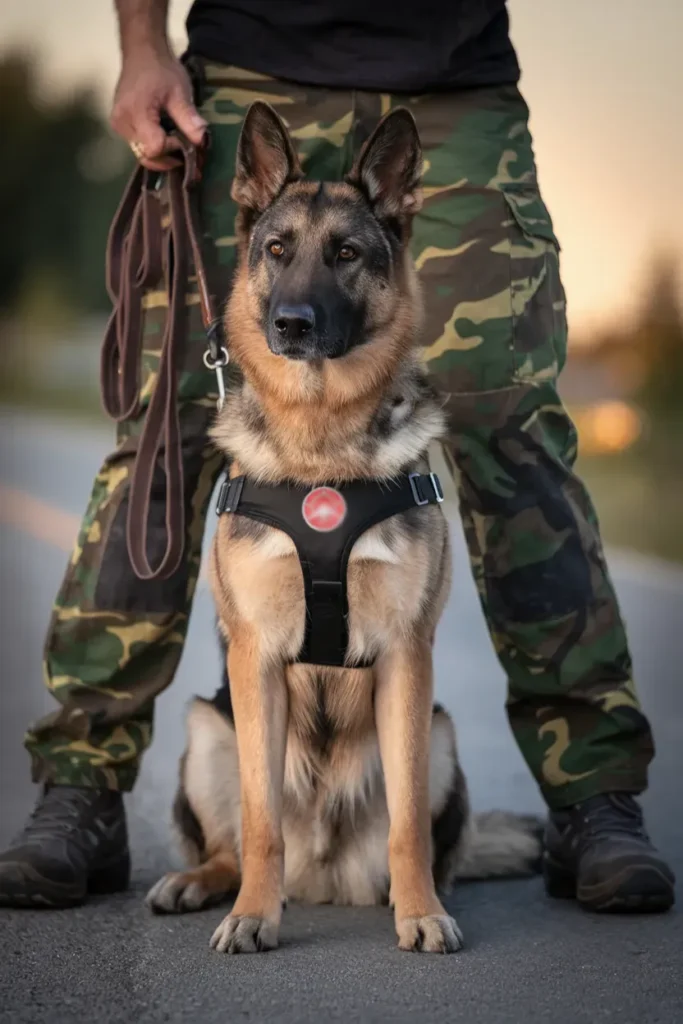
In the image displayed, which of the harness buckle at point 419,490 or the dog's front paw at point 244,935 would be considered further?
the harness buckle at point 419,490

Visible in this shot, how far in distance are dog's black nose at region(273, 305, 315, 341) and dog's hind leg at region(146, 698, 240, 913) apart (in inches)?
35.9

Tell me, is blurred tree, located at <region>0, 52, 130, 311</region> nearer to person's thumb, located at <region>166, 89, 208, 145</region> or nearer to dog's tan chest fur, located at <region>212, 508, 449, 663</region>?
person's thumb, located at <region>166, 89, 208, 145</region>

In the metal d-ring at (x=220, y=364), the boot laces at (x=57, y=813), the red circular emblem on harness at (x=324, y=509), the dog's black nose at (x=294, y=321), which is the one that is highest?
the dog's black nose at (x=294, y=321)

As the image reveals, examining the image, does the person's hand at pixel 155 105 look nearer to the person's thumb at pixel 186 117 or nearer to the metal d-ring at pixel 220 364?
the person's thumb at pixel 186 117

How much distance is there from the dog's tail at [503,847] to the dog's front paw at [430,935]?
0.59m

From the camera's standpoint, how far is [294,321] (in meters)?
3.05

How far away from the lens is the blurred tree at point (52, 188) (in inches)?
1356

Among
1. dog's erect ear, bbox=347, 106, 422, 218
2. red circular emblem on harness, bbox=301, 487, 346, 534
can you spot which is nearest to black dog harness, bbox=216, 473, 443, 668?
red circular emblem on harness, bbox=301, 487, 346, 534

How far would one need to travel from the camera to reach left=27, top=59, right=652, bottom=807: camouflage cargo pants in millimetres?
3373

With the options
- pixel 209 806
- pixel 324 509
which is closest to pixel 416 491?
pixel 324 509

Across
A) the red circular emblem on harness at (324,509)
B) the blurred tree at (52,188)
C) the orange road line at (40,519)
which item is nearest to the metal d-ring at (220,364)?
the red circular emblem on harness at (324,509)

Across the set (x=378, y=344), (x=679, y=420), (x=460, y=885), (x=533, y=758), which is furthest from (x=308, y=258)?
(x=679, y=420)

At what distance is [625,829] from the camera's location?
327 cm

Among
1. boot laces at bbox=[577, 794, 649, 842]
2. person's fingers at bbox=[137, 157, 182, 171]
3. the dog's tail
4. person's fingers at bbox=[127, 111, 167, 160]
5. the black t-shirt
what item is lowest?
the dog's tail
